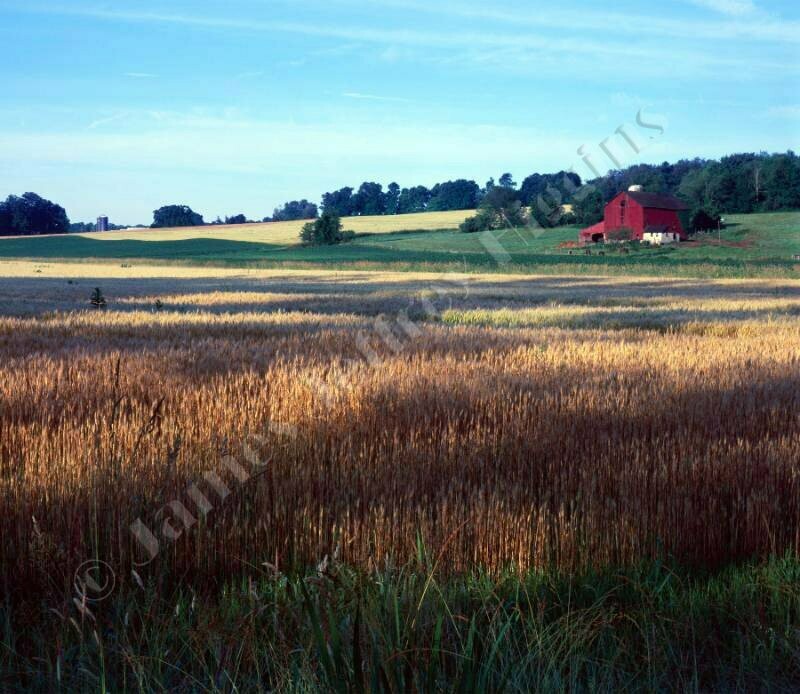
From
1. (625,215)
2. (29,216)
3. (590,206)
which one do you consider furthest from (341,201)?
(625,215)

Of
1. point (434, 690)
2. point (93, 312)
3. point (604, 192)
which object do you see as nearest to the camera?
point (434, 690)

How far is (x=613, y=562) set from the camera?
136 inches

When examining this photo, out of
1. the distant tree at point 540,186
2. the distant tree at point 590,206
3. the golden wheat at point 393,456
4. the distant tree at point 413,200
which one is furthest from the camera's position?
the distant tree at point 413,200

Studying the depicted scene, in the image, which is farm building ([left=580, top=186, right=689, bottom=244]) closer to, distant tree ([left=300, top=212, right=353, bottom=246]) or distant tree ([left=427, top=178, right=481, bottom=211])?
distant tree ([left=300, top=212, right=353, bottom=246])

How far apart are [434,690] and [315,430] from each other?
10.4 ft

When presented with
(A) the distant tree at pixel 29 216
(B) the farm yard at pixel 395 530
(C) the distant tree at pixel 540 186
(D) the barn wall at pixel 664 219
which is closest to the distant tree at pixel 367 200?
(A) the distant tree at pixel 29 216

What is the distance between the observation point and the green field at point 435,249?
51.5 metres

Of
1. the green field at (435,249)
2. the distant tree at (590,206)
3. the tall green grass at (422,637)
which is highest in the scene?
the distant tree at (590,206)

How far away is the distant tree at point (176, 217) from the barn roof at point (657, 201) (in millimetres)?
62581

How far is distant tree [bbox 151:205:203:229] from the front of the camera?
380 ft

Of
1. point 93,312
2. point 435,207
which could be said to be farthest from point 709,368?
point 435,207

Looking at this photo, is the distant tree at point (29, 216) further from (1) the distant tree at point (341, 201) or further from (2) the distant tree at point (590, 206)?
(2) the distant tree at point (590, 206)

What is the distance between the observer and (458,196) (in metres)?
121

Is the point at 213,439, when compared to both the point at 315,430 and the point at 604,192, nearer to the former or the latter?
the point at 315,430
